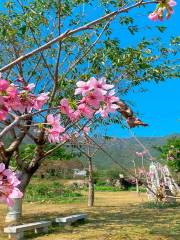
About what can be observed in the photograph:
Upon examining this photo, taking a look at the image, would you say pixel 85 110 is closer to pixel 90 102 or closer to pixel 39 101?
pixel 90 102

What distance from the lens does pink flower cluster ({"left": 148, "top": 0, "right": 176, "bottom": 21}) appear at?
2.07 m

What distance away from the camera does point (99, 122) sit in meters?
12.6

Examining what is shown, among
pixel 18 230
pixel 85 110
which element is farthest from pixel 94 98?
pixel 18 230

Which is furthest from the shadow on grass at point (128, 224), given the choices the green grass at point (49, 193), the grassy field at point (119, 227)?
the green grass at point (49, 193)

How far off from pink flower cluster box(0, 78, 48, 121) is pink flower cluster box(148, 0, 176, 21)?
0.65 m

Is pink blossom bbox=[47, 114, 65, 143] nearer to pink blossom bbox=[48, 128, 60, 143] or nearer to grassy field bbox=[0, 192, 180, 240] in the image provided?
pink blossom bbox=[48, 128, 60, 143]

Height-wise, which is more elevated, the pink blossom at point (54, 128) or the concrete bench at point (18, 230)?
the pink blossom at point (54, 128)

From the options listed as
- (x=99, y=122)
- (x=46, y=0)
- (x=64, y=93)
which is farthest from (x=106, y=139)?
(x=46, y=0)

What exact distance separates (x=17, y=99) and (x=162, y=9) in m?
0.74

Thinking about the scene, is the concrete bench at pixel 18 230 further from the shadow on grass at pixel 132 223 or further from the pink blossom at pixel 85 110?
the pink blossom at pixel 85 110

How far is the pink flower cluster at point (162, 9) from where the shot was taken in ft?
6.80

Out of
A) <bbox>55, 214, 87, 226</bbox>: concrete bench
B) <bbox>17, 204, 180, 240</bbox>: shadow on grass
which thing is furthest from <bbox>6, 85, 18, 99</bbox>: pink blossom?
<bbox>55, 214, 87, 226</bbox>: concrete bench

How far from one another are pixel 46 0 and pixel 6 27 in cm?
107

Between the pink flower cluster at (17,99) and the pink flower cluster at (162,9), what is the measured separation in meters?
0.65
